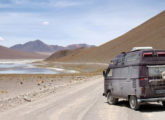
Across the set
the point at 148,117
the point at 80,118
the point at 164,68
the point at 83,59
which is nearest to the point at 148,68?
the point at 164,68

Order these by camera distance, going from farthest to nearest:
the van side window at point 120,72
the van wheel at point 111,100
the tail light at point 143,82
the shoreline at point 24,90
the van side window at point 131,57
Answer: the shoreline at point 24,90 < the van wheel at point 111,100 < the van side window at point 120,72 < the van side window at point 131,57 < the tail light at point 143,82

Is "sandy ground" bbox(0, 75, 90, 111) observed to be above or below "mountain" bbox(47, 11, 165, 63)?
below

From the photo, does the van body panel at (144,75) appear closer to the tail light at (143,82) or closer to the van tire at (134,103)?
the tail light at (143,82)

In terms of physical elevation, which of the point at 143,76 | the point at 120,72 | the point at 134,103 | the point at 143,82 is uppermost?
the point at 120,72

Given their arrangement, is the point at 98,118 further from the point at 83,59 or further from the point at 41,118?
the point at 83,59

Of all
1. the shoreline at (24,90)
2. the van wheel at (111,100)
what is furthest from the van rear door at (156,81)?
the shoreline at (24,90)

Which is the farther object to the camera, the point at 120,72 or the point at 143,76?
the point at 120,72

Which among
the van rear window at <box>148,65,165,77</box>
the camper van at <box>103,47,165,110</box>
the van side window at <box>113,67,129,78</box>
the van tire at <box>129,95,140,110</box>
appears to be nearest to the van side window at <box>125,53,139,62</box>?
the camper van at <box>103,47,165,110</box>

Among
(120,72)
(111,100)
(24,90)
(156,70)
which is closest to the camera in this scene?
(156,70)

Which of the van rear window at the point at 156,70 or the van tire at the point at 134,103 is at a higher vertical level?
the van rear window at the point at 156,70

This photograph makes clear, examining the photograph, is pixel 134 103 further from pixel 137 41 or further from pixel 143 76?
pixel 137 41

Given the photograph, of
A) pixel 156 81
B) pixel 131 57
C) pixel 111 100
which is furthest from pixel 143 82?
pixel 111 100

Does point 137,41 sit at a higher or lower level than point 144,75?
higher

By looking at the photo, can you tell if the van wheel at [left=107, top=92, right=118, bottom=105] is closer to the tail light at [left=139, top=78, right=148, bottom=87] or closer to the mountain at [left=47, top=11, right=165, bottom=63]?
the tail light at [left=139, top=78, right=148, bottom=87]
